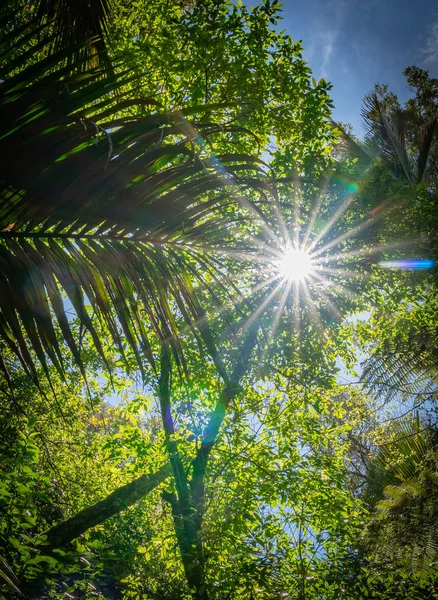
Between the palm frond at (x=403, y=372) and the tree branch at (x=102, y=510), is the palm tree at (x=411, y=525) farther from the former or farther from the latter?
the palm frond at (x=403, y=372)

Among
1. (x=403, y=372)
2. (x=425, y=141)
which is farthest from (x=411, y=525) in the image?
(x=425, y=141)

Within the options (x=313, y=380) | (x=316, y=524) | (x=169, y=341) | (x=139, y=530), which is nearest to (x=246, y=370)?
(x=313, y=380)

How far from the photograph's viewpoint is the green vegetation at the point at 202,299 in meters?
0.95

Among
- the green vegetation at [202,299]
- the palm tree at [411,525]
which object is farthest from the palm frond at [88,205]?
the palm tree at [411,525]

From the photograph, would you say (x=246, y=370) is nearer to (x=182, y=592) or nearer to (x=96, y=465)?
(x=182, y=592)

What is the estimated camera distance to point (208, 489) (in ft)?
19.4

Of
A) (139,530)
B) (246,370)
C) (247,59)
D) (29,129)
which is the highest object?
(247,59)

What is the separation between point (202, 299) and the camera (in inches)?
256

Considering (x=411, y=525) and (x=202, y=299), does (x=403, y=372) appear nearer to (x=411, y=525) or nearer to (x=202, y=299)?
(x=411, y=525)

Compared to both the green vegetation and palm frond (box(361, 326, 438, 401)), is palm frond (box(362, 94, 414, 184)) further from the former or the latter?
palm frond (box(361, 326, 438, 401))

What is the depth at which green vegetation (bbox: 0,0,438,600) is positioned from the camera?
0.95 metres

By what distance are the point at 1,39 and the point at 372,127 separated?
491 inches

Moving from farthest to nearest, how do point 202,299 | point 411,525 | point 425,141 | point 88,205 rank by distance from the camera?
1. point 425,141
2. point 411,525
3. point 202,299
4. point 88,205

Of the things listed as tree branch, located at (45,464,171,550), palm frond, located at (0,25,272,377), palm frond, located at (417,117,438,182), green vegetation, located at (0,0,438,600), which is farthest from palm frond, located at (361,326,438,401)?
palm frond, located at (0,25,272,377)
